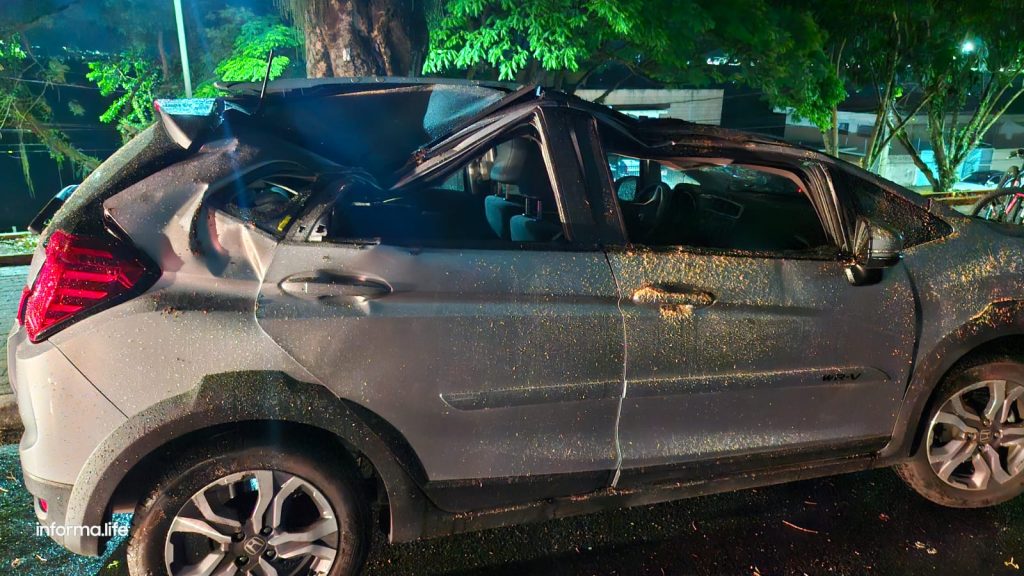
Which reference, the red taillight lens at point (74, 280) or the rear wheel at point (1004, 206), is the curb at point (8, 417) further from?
the rear wheel at point (1004, 206)

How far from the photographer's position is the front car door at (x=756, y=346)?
2.47 meters

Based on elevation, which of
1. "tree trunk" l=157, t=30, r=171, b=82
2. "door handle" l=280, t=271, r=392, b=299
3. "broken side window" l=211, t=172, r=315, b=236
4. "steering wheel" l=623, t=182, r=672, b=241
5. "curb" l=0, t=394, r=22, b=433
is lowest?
"curb" l=0, t=394, r=22, b=433

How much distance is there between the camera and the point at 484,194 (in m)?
3.52

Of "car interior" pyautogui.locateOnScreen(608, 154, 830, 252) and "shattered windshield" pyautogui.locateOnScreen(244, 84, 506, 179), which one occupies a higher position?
"shattered windshield" pyautogui.locateOnScreen(244, 84, 506, 179)

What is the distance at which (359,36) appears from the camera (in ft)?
19.3

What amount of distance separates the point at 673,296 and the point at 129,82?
10.4m

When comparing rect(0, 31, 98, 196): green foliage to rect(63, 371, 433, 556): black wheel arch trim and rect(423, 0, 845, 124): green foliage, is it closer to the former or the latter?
rect(423, 0, 845, 124): green foliage

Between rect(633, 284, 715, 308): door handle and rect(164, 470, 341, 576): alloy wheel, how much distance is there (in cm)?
130

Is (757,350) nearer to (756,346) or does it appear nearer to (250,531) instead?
(756,346)

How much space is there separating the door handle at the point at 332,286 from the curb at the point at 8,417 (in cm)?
286

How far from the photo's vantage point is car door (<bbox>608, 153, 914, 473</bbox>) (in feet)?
8.09

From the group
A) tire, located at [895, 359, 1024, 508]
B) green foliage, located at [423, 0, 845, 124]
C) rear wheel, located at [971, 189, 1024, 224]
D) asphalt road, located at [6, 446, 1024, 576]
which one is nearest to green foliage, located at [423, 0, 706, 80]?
green foliage, located at [423, 0, 845, 124]

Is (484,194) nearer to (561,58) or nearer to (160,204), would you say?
(160,204)

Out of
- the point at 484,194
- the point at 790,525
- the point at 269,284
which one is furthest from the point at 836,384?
the point at 269,284
